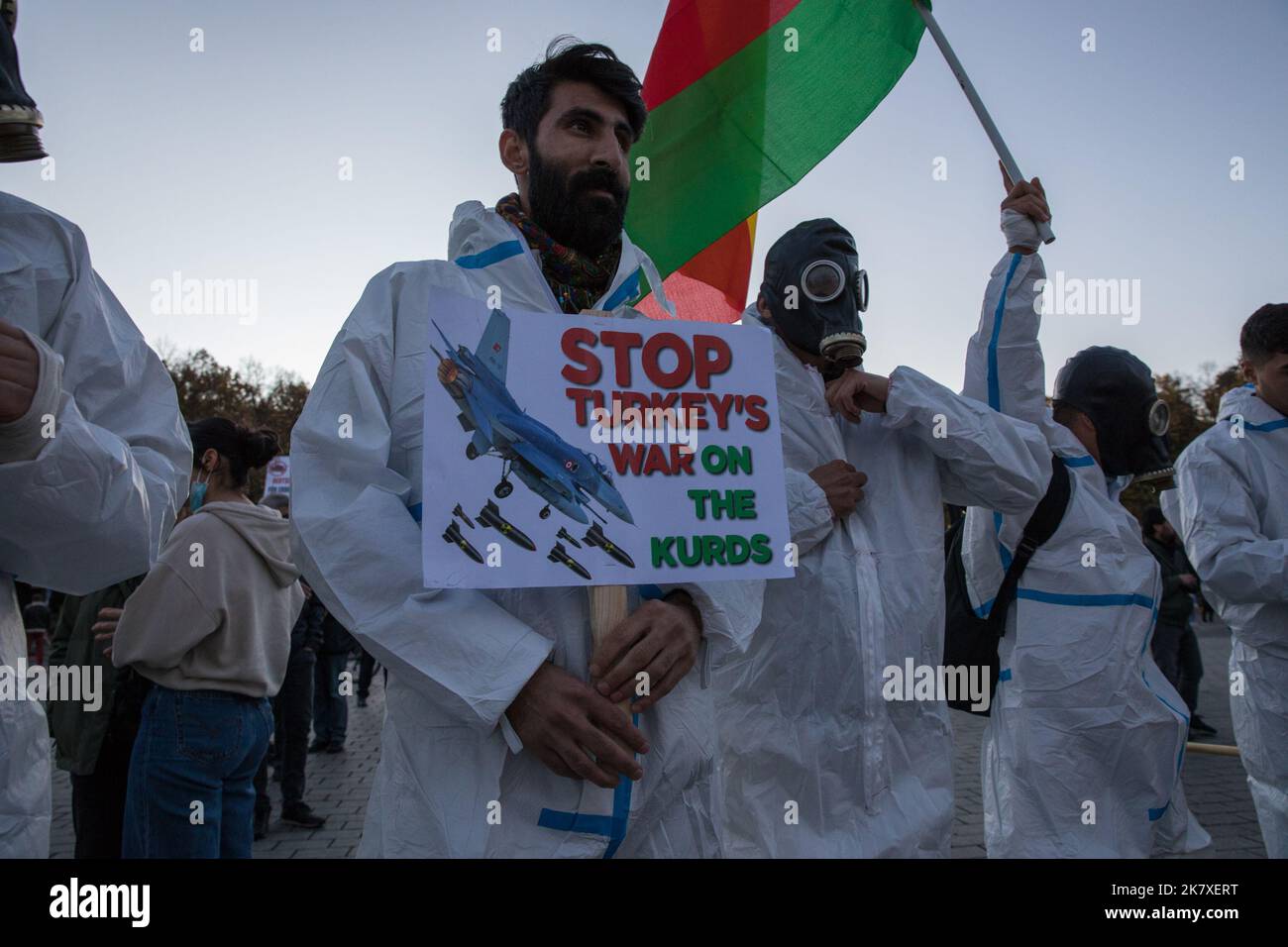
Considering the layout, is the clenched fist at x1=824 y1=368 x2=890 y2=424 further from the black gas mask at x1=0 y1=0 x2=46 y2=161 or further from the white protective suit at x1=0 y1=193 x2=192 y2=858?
the black gas mask at x1=0 y1=0 x2=46 y2=161

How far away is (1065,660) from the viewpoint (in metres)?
3.19

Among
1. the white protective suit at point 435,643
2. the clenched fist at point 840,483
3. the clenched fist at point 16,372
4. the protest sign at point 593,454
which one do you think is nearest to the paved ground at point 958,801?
the clenched fist at point 840,483

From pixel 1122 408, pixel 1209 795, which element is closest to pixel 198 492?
pixel 1122 408

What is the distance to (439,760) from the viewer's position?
1.73m

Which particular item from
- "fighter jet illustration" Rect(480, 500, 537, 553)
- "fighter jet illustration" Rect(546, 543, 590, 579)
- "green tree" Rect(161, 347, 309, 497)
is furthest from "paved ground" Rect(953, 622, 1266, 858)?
"green tree" Rect(161, 347, 309, 497)

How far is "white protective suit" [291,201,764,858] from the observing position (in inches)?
64.3

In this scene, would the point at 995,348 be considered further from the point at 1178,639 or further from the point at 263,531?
the point at 1178,639

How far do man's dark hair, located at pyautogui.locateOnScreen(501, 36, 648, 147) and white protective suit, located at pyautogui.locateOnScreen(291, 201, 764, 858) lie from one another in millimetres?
550

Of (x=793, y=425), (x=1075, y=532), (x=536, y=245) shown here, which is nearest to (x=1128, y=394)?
(x=1075, y=532)

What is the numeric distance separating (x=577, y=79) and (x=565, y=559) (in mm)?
1241

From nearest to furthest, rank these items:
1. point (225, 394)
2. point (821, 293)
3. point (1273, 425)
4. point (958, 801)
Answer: point (821, 293)
point (1273, 425)
point (958, 801)
point (225, 394)

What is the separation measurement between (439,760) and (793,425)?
5.70ft

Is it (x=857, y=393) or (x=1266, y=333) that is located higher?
(x=1266, y=333)
